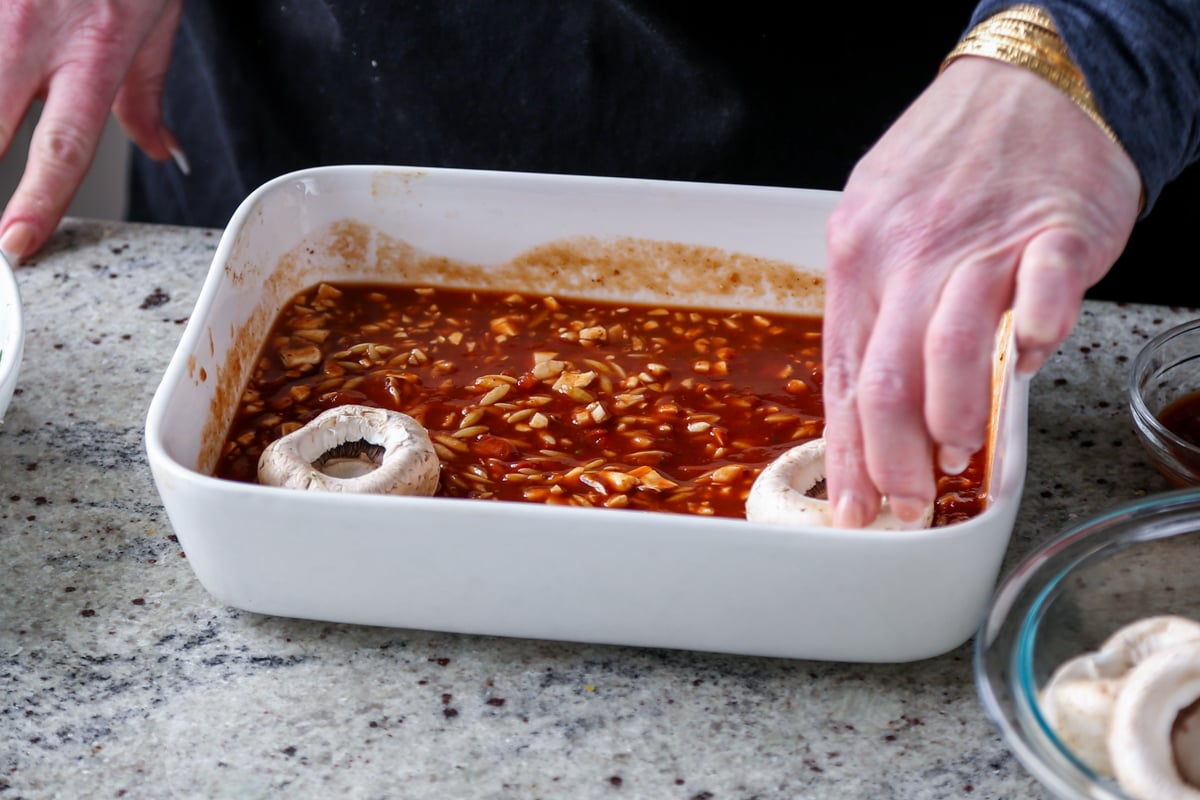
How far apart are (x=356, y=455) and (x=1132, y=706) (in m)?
0.85

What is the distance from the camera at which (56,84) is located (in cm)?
197

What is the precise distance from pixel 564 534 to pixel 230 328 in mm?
Answer: 602

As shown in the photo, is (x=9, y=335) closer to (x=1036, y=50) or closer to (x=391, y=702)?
(x=391, y=702)

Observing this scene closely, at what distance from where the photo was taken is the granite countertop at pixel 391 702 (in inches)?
46.7

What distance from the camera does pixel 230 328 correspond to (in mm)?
1562

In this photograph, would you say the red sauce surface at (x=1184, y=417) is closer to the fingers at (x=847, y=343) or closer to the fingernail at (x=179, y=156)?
the fingers at (x=847, y=343)

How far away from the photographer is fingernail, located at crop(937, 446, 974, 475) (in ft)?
3.69

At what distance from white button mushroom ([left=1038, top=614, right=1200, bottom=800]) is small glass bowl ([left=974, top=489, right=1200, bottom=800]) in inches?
0.9

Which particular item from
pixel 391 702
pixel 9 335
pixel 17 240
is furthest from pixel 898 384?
pixel 17 240

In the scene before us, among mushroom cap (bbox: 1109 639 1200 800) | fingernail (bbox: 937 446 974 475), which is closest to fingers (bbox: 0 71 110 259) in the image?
fingernail (bbox: 937 446 974 475)

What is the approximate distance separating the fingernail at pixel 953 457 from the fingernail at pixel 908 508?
0.13ft

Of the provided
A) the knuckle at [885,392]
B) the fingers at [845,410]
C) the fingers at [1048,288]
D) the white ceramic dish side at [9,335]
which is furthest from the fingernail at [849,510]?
the white ceramic dish side at [9,335]

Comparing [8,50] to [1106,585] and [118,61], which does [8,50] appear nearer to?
[118,61]

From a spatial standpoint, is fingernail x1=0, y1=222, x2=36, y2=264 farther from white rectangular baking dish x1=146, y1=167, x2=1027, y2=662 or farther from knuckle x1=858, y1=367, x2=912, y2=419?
knuckle x1=858, y1=367, x2=912, y2=419
